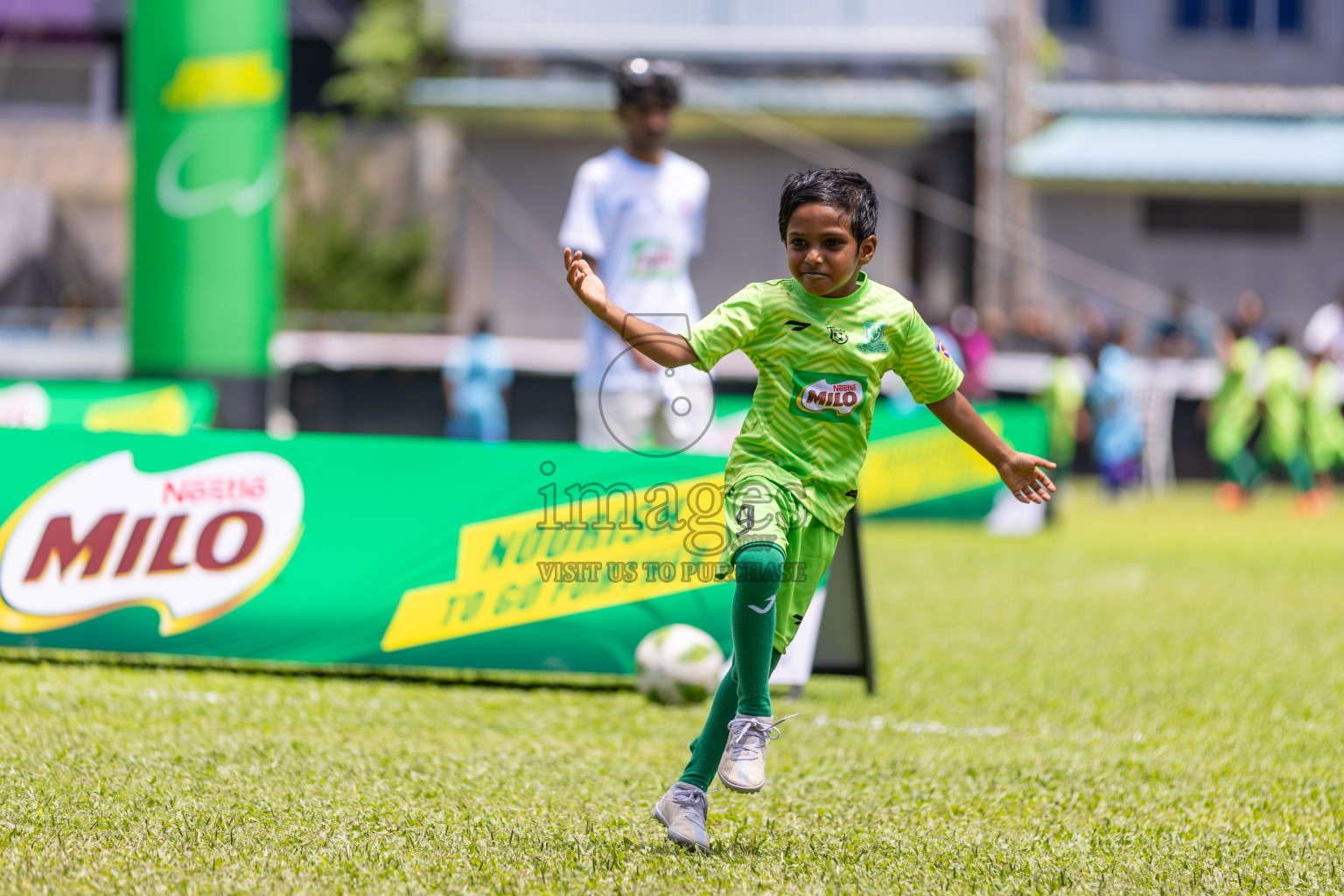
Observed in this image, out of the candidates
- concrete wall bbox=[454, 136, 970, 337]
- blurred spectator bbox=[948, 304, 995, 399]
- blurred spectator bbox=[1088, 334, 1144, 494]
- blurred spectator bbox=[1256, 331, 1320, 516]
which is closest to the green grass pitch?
blurred spectator bbox=[948, 304, 995, 399]

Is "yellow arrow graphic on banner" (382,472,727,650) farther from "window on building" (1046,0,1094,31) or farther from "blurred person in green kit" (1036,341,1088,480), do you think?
"window on building" (1046,0,1094,31)

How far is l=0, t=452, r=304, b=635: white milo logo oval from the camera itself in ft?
21.3

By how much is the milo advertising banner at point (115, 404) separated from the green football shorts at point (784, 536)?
7916mm

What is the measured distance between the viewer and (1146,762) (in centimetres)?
553

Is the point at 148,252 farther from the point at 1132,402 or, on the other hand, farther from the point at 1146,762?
the point at 1132,402

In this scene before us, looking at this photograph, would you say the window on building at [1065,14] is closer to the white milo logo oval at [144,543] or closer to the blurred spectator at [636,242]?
the blurred spectator at [636,242]

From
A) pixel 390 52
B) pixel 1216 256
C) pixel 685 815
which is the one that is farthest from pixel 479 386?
pixel 390 52

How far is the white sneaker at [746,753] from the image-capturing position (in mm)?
4047

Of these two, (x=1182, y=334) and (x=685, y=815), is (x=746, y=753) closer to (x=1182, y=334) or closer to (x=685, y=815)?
(x=685, y=815)

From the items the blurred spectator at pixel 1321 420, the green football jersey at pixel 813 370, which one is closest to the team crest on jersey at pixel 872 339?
the green football jersey at pixel 813 370

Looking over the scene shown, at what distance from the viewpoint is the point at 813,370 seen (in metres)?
4.14

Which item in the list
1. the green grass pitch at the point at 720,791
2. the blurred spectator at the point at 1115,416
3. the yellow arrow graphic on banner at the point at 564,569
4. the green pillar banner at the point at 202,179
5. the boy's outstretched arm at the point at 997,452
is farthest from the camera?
the blurred spectator at the point at 1115,416

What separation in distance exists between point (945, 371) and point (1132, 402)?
1662 centimetres

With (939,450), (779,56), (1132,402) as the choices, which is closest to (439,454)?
(939,450)
